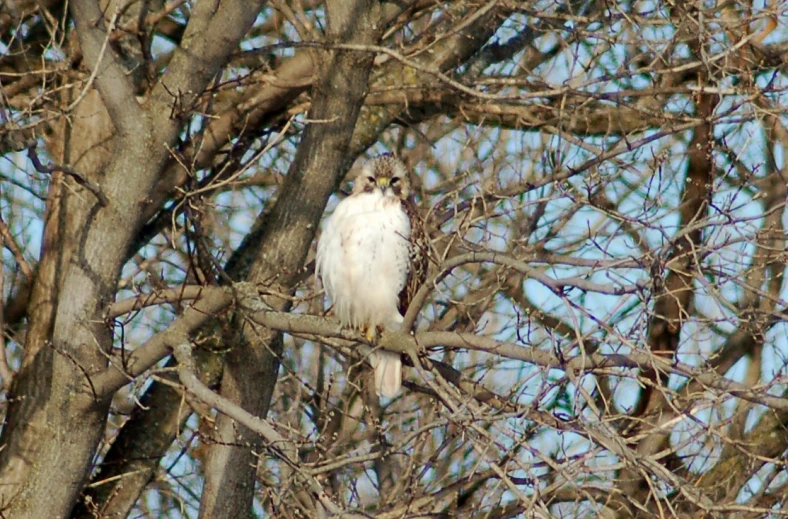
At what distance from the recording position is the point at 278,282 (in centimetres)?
→ 563

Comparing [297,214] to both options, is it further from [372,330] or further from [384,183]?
[372,330]

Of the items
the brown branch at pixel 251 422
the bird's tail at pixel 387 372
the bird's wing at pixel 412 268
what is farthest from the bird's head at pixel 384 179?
the brown branch at pixel 251 422

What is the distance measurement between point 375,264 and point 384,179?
47 centimetres

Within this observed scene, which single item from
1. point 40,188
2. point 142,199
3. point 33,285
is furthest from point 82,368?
point 40,188

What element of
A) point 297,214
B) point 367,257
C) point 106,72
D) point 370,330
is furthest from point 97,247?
point 370,330

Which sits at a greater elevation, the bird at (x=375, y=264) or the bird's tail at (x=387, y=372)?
the bird at (x=375, y=264)

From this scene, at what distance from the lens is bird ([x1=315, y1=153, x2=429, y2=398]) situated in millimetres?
5621

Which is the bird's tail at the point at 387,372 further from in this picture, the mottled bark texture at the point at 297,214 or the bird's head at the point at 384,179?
the bird's head at the point at 384,179

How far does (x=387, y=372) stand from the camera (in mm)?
5719

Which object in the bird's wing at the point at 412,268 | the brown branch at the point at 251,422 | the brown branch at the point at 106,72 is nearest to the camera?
the brown branch at the point at 251,422

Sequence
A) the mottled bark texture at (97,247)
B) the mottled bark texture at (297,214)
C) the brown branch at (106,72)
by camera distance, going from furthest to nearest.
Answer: the mottled bark texture at (297,214)
the mottled bark texture at (97,247)
the brown branch at (106,72)

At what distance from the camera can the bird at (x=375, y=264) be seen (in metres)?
5.62

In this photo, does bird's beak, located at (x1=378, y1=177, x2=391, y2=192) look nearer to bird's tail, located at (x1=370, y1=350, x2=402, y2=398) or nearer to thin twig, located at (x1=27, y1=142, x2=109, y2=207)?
bird's tail, located at (x1=370, y1=350, x2=402, y2=398)

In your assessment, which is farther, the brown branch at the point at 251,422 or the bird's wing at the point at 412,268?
the bird's wing at the point at 412,268
